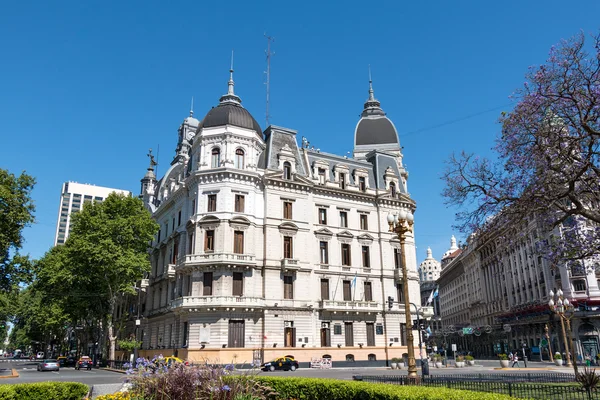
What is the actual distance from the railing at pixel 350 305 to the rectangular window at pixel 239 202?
12.4m

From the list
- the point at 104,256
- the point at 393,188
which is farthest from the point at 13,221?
the point at 393,188

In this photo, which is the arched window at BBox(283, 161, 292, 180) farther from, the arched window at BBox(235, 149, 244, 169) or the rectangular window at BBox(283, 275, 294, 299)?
the rectangular window at BBox(283, 275, 294, 299)

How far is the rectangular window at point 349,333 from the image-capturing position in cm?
4628

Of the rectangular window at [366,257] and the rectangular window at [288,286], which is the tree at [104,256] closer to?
the rectangular window at [288,286]

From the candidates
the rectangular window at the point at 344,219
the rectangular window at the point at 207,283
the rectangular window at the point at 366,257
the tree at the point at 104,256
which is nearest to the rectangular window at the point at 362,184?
the rectangular window at the point at 344,219

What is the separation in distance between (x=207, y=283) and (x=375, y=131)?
103 feet

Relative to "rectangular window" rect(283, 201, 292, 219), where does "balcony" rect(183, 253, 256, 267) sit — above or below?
below

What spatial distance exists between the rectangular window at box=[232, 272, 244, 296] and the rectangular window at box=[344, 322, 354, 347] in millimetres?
11804

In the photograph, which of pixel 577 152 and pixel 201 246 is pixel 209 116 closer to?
pixel 201 246

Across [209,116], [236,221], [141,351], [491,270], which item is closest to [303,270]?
[236,221]

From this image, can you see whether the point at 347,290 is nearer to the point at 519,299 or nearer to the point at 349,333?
the point at 349,333

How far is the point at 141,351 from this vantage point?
53.3 meters

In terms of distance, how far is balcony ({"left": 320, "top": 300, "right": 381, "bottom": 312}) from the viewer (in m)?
45.2

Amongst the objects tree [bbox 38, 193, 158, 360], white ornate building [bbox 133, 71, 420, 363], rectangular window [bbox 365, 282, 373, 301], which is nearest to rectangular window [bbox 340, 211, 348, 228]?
white ornate building [bbox 133, 71, 420, 363]
